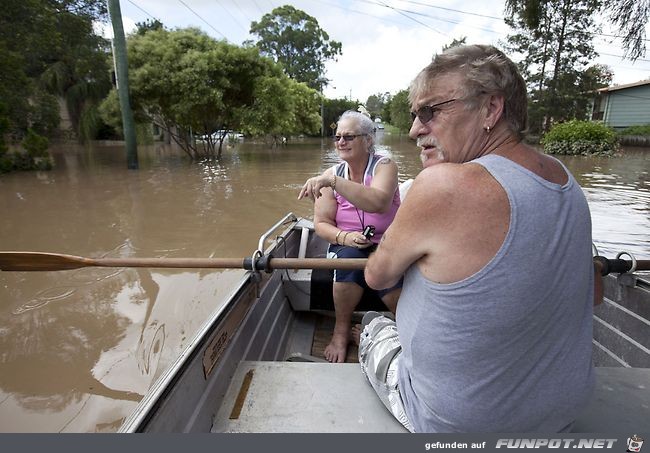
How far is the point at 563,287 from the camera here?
0.97 m

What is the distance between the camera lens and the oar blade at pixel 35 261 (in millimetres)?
2420

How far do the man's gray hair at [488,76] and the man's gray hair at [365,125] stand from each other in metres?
1.38

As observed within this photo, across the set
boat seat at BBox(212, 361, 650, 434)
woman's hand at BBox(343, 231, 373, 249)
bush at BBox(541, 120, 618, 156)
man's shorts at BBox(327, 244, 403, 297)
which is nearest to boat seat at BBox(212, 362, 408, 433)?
boat seat at BBox(212, 361, 650, 434)

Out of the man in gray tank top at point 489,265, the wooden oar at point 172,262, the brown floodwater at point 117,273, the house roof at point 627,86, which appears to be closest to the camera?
the man in gray tank top at point 489,265

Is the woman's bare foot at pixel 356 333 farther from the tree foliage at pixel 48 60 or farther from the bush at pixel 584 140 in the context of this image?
the bush at pixel 584 140

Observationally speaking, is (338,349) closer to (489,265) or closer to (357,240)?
(357,240)

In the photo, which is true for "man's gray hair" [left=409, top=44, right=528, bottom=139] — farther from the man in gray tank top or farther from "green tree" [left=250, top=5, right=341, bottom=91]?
"green tree" [left=250, top=5, right=341, bottom=91]

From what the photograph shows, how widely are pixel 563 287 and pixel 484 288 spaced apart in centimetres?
21

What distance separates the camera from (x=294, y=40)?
44000 millimetres

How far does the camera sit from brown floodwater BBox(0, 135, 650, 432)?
9.49ft

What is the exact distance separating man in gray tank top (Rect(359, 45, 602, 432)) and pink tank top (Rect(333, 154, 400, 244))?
128cm

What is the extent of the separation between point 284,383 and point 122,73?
43.3 feet

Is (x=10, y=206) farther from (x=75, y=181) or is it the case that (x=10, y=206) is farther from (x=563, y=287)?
(x=563, y=287)

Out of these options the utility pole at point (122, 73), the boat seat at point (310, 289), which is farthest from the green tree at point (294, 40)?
the boat seat at point (310, 289)
